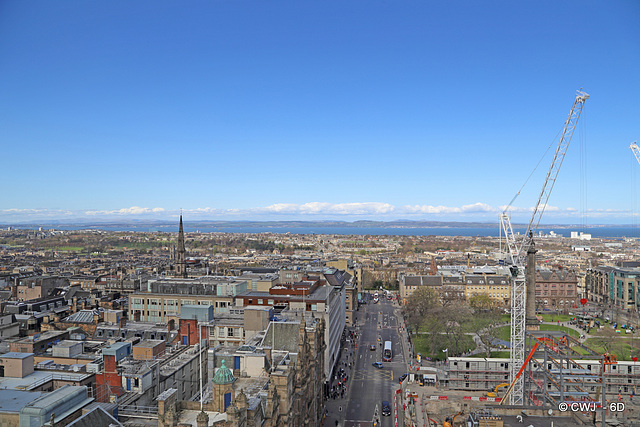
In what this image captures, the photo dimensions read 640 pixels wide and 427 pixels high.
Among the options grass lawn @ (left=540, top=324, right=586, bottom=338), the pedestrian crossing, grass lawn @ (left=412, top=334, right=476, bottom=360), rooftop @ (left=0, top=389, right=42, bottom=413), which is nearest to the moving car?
the pedestrian crossing

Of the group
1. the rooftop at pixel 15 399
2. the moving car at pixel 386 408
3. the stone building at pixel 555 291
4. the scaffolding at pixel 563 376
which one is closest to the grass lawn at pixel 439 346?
the scaffolding at pixel 563 376

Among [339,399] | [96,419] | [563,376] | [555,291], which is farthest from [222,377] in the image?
[555,291]

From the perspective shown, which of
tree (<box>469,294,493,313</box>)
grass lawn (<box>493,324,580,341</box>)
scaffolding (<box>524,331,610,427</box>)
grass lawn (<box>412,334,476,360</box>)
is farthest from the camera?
tree (<box>469,294,493,313</box>)

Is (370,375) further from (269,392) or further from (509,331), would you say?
(509,331)

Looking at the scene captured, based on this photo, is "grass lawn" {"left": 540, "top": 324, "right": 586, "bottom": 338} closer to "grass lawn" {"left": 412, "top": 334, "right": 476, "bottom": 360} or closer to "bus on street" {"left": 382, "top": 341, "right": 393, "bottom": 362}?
"grass lawn" {"left": 412, "top": 334, "right": 476, "bottom": 360}

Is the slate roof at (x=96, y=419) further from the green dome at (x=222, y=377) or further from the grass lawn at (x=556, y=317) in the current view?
the grass lawn at (x=556, y=317)

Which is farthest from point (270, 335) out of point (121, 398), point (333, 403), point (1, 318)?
point (1, 318)

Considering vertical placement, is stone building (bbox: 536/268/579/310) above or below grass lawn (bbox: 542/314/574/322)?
above

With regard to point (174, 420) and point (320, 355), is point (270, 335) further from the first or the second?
point (174, 420)

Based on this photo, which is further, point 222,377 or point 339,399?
point 339,399
